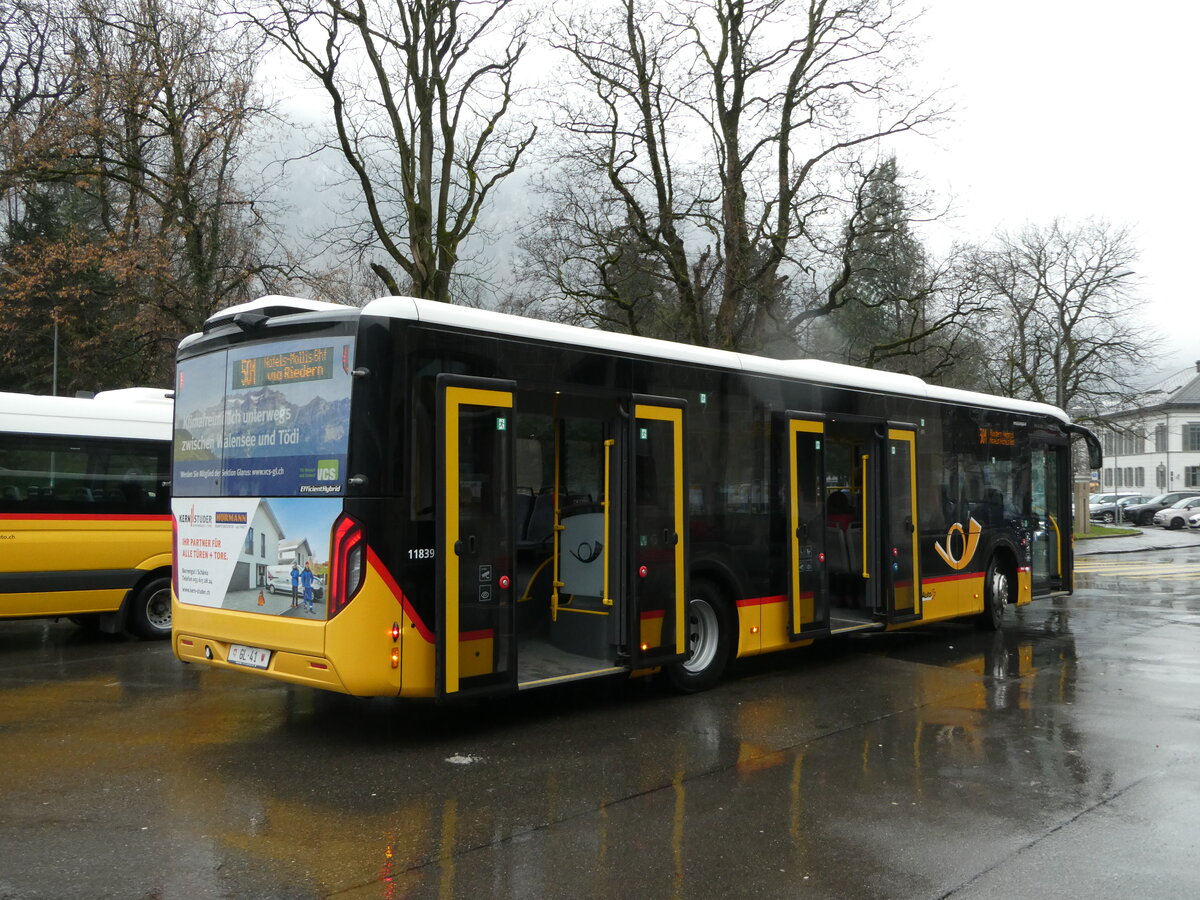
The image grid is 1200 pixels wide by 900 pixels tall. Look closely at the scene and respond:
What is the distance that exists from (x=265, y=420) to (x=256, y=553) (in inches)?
36.2

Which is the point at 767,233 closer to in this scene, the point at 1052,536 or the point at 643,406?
the point at 1052,536

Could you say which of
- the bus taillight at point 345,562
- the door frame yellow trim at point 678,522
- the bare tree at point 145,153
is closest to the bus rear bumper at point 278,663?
the bus taillight at point 345,562

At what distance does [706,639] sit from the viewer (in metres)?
9.29

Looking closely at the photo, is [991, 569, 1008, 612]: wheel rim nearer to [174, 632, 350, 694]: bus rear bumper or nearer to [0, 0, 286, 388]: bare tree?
[174, 632, 350, 694]: bus rear bumper

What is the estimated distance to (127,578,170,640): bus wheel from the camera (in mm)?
12078

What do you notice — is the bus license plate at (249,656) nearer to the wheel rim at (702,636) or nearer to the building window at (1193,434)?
the wheel rim at (702,636)

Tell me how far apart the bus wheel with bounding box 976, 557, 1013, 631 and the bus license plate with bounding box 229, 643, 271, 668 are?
9075 millimetres

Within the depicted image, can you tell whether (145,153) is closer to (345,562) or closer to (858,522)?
(858,522)

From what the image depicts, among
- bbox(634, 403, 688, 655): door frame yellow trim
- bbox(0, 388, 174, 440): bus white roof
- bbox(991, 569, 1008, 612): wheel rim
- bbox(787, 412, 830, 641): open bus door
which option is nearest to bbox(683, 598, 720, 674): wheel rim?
bbox(634, 403, 688, 655): door frame yellow trim

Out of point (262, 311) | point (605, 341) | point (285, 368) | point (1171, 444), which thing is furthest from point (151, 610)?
point (1171, 444)

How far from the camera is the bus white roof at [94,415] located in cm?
1122

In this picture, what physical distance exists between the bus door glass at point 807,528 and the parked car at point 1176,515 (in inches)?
1857

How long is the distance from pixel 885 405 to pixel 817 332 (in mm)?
19265

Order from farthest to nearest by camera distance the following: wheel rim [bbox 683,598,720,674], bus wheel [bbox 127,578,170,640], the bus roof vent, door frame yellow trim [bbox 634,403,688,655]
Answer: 1. bus wheel [bbox 127,578,170,640]
2. wheel rim [bbox 683,598,720,674]
3. door frame yellow trim [bbox 634,403,688,655]
4. the bus roof vent
